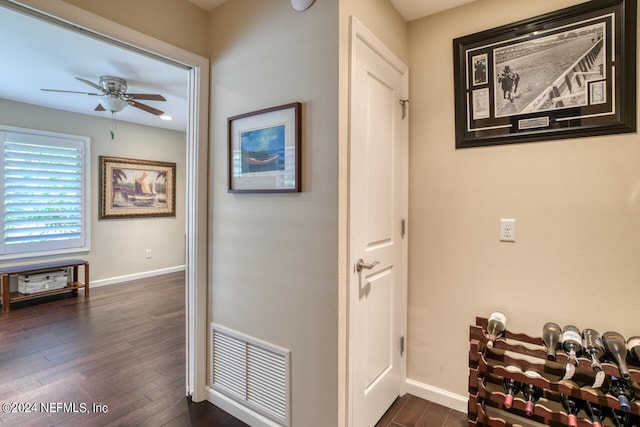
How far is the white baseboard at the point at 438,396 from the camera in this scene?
1.95 m

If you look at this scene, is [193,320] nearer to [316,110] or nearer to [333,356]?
[333,356]

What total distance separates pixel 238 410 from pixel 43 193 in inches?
165

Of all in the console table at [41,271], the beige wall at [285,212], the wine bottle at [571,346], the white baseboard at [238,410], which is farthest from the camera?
the console table at [41,271]

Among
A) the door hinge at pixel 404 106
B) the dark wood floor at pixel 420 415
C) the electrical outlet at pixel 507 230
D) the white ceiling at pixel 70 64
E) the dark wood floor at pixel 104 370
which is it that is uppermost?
the white ceiling at pixel 70 64

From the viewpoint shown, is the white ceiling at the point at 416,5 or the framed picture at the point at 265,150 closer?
the framed picture at the point at 265,150

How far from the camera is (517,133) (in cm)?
174

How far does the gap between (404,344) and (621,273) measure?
1227 millimetres

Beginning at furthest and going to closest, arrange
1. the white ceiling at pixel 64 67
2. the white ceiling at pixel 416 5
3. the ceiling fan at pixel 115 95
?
the ceiling fan at pixel 115 95, the white ceiling at pixel 64 67, the white ceiling at pixel 416 5

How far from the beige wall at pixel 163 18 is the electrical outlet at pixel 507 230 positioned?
2.11 meters

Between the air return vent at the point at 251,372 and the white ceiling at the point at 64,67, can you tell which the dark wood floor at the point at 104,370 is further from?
the white ceiling at the point at 64,67

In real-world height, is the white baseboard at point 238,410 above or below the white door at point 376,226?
below

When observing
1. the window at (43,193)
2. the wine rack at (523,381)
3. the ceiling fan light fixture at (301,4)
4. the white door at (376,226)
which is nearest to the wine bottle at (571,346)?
the wine rack at (523,381)

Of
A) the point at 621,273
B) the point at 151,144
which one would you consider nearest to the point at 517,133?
the point at 621,273

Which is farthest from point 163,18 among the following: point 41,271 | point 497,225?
point 41,271
